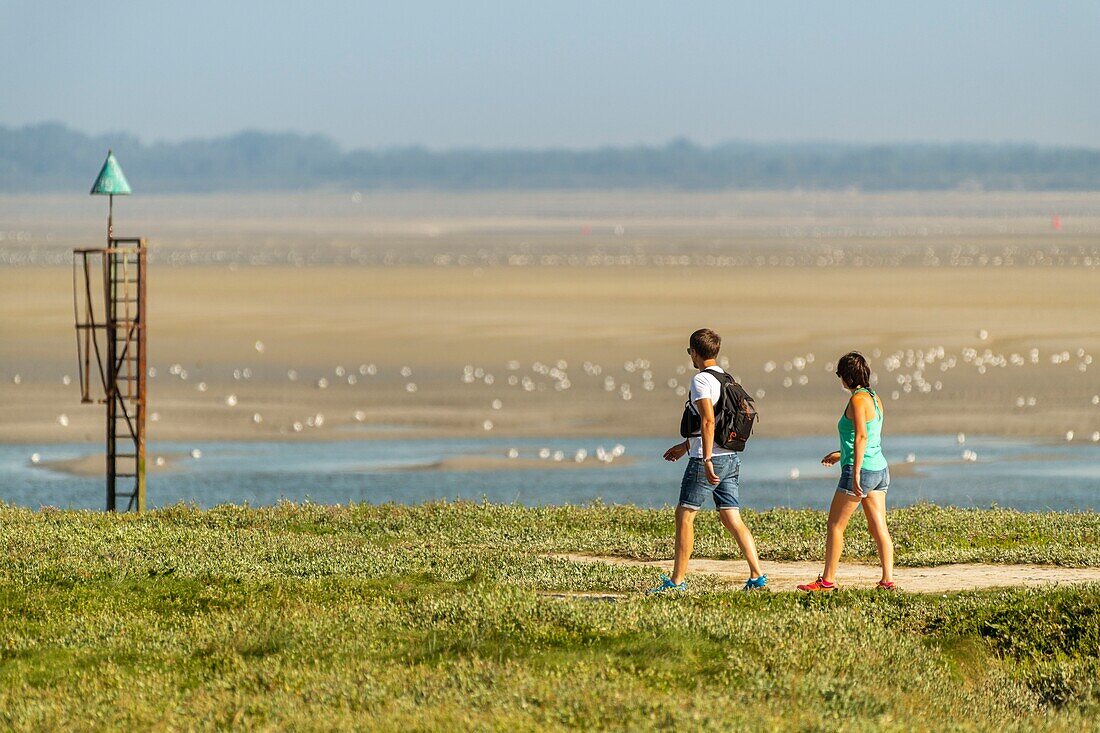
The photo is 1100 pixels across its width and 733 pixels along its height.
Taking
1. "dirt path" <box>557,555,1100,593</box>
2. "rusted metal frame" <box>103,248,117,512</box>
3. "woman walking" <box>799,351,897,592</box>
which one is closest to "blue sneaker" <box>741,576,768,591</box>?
"dirt path" <box>557,555,1100,593</box>

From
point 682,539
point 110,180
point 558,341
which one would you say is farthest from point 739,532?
point 558,341

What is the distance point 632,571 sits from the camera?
45.5 feet

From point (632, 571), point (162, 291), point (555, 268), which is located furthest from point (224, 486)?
point (555, 268)

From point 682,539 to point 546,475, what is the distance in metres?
14.9

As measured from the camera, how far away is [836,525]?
1234cm

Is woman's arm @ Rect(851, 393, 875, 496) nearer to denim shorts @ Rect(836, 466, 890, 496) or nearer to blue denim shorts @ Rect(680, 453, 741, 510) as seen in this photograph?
denim shorts @ Rect(836, 466, 890, 496)

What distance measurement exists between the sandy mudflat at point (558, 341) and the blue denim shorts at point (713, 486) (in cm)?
1848

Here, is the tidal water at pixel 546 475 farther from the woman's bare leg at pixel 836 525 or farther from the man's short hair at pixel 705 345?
the man's short hair at pixel 705 345

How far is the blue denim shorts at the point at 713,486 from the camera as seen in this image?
1200 cm

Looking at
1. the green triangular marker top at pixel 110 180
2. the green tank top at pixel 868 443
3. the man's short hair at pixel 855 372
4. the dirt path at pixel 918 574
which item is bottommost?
the dirt path at pixel 918 574

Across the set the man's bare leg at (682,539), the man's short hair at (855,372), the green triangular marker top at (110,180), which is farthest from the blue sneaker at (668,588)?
the green triangular marker top at (110,180)

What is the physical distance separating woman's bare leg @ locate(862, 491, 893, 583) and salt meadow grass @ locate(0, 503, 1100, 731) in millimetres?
363

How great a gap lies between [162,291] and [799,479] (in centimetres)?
3695

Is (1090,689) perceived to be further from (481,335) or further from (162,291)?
(162,291)
